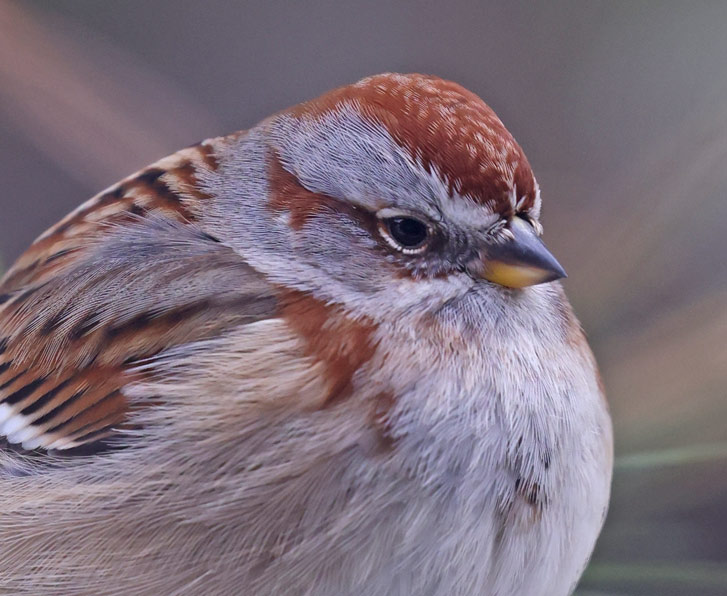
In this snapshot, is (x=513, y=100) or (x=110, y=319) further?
(x=513, y=100)

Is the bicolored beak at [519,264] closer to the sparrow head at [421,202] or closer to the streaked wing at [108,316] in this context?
the sparrow head at [421,202]

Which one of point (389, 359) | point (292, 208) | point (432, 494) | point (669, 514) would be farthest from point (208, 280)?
point (669, 514)

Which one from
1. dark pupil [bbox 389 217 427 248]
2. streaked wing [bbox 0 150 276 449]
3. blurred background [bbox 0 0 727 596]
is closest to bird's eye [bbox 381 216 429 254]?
dark pupil [bbox 389 217 427 248]

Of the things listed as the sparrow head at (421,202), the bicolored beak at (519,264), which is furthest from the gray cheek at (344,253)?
the bicolored beak at (519,264)

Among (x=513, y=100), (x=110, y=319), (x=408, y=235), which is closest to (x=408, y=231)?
(x=408, y=235)

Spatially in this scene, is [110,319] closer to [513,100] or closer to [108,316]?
[108,316]

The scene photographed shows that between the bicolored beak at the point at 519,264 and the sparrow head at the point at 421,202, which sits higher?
the sparrow head at the point at 421,202

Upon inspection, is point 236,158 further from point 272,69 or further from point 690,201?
point 690,201
